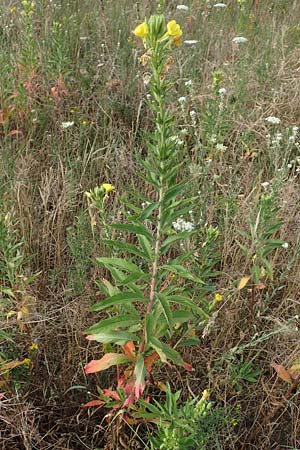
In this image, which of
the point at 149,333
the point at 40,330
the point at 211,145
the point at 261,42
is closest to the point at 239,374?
the point at 149,333

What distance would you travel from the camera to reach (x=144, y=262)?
2.42 m

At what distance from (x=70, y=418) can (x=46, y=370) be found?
22 centimetres

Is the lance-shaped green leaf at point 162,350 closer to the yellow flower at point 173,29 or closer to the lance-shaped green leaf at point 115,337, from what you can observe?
the lance-shaped green leaf at point 115,337

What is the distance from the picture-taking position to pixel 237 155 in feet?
10.4

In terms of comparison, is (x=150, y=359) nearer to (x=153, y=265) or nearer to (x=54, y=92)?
(x=153, y=265)

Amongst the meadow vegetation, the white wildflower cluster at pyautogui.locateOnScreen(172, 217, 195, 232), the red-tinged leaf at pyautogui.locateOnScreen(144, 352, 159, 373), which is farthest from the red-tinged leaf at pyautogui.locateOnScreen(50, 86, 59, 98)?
the red-tinged leaf at pyautogui.locateOnScreen(144, 352, 159, 373)

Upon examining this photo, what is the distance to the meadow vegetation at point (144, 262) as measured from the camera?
167cm

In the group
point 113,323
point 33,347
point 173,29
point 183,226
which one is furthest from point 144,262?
point 173,29

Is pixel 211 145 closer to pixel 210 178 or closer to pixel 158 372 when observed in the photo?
pixel 210 178

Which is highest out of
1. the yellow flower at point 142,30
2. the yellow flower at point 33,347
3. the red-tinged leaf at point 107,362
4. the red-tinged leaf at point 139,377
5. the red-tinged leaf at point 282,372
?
the yellow flower at point 142,30

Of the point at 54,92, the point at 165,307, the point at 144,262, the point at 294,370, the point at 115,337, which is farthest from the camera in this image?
the point at 54,92

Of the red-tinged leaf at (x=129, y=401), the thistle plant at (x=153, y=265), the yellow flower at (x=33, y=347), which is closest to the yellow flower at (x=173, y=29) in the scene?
the thistle plant at (x=153, y=265)

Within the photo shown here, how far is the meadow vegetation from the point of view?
167cm

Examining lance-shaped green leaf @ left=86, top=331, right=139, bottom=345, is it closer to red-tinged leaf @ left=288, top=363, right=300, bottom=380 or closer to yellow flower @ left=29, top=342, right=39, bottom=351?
yellow flower @ left=29, top=342, right=39, bottom=351
